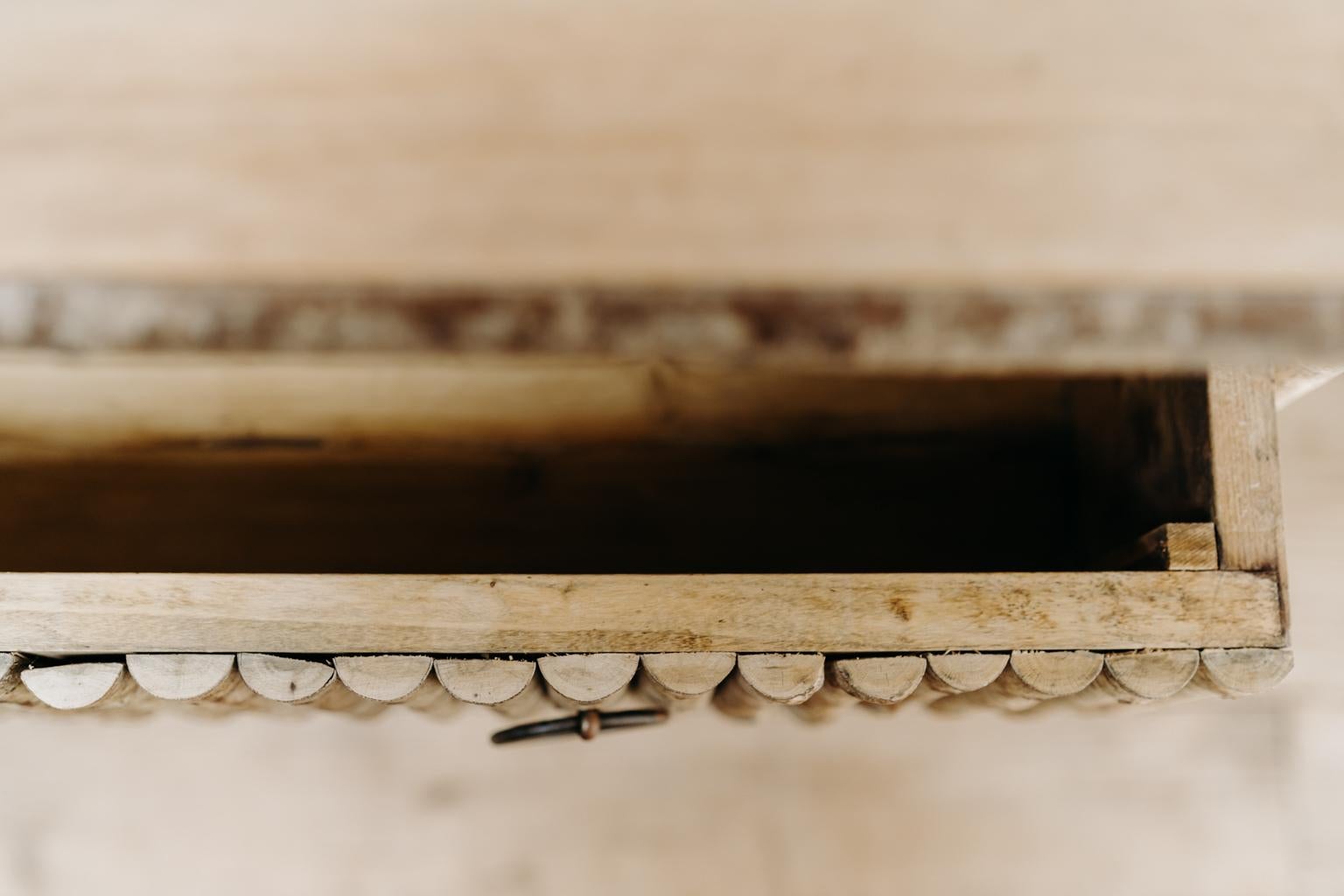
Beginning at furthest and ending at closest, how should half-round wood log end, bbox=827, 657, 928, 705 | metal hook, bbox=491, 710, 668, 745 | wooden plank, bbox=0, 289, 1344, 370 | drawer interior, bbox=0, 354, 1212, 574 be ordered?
drawer interior, bbox=0, 354, 1212, 574
metal hook, bbox=491, 710, 668, 745
half-round wood log end, bbox=827, 657, 928, 705
wooden plank, bbox=0, 289, 1344, 370

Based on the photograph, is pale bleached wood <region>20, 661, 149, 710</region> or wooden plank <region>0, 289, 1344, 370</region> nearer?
wooden plank <region>0, 289, 1344, 370</region>

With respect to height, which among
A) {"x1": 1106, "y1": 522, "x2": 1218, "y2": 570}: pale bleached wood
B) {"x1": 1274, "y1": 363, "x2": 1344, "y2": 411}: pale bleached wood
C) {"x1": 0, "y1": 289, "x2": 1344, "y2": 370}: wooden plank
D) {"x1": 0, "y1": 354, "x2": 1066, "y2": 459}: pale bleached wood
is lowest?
{"x1": 1106, "y1": 522, "x2": 1218, "y2": 570}: pale bleached wood

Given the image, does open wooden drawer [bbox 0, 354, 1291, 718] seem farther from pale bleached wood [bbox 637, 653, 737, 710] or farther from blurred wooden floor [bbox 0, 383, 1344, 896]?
blurred wooden floor [bbox 0, 383, 1344, 896]

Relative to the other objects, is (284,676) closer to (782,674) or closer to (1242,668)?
(782,674)

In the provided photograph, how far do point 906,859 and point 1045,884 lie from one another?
0.17m

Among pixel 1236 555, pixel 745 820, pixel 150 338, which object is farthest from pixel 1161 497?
pixel 150 338

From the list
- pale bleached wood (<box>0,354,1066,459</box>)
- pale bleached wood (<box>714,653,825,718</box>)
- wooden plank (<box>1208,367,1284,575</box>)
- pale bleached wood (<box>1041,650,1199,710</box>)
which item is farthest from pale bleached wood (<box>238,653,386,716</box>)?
wooden plank (<box>1208,367,1284,575</box>)

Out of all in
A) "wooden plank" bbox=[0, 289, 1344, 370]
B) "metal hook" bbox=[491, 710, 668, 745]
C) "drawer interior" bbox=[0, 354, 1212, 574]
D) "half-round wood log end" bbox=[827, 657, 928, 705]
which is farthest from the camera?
"drawer interior" bbox=[0, 354, 1212, 574]

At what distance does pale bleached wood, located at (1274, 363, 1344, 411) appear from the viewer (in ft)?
2.16

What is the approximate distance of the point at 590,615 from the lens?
2.04ft

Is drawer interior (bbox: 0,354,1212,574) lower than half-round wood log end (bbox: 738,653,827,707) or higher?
higher

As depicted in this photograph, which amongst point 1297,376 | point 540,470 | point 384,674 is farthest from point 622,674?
point 1297,376

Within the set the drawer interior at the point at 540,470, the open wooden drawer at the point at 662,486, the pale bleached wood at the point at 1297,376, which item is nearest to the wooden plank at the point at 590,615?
the open wooden drawer at the point at 662,486

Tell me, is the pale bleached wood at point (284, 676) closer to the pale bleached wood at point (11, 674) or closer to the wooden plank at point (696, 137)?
the pale bleached wood at point (11, 674)
